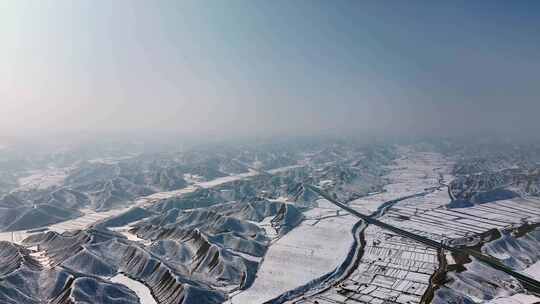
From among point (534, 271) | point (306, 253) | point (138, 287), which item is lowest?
point (138, 287)

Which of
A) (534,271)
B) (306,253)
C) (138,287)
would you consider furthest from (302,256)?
(534,271)

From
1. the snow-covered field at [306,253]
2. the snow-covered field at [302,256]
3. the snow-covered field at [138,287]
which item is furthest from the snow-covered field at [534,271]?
the snow-covered field at [138,287]

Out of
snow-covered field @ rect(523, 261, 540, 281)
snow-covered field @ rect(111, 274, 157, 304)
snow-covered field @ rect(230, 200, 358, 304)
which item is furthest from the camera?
snow-covered field @ rect(523, 261, 540, 281)

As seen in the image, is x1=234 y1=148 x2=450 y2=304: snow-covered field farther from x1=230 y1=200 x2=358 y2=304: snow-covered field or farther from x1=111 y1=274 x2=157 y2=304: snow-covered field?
x1=111 y1=274 x2=157 y2=304: snow-covered field

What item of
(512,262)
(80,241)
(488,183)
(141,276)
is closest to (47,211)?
(80,241)

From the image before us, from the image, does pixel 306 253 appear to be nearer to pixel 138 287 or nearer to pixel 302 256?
pixel 302 256

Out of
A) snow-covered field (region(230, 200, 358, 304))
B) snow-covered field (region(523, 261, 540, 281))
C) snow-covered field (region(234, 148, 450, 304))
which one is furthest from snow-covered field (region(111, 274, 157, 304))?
snow-covered field (region(523, 261, 540, 281))

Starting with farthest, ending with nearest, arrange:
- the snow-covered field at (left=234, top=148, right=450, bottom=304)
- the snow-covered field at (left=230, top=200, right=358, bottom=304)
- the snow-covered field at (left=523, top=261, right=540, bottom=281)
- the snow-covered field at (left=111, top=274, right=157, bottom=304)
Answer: the snow-covered field at (left=523, top=261, right=540, bottom=281), the snow-covered field at (left=234, top=148, right=450, bottom=304), the snow-covered field at (left=230, top=200, right=358, bottom=304), the snow-covered field at (left=111, top=274, right=157, bottom=304)

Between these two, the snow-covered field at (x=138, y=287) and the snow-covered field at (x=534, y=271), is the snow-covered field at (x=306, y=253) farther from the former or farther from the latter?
the snow-covered field at (x=534, y=271)

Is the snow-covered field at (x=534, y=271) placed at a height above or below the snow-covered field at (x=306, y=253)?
above

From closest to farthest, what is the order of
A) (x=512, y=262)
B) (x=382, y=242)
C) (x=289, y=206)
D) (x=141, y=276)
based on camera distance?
(x=141, y=276)
(x=512, y=262)
(x=382, y=242)
(x=289, y=206)

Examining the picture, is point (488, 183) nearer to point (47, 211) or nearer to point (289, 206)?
point (289, 206)
